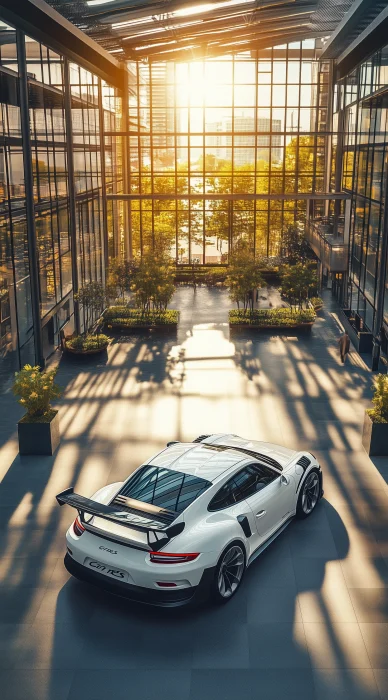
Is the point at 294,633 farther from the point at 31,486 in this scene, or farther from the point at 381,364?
the point at 381,364

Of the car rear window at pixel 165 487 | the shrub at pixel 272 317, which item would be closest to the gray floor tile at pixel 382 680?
the car rear window at pixel 165 487

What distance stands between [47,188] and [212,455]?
510 inches

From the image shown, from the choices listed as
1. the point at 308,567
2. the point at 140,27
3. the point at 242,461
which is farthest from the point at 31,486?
the point at 140,27

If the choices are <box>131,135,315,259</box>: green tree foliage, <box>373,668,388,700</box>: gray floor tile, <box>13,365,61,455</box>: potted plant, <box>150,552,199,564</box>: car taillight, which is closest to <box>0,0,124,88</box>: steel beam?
<box>13,365,61,455</box>: potted plant

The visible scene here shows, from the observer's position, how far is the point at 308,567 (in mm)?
9461

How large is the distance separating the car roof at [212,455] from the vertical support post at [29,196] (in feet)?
29.4

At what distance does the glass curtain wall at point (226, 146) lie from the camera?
39219 mm

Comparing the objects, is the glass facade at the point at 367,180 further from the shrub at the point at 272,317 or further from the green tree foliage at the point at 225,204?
the green tree foliage at the point at 225,204

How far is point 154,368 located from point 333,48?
18238 mm

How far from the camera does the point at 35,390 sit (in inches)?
522

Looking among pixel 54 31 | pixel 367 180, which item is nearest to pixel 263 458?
pixel 54 31

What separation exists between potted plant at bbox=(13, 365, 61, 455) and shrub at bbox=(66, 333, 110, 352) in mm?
7657

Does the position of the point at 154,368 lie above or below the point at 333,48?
below

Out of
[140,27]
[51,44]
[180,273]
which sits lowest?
[180,273]
